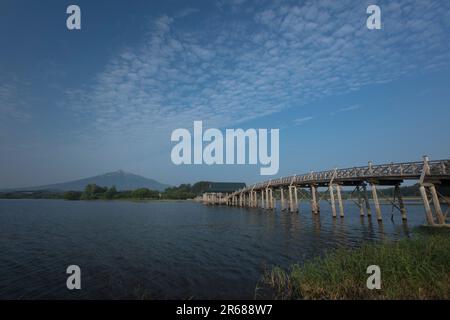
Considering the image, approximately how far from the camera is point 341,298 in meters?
8.91

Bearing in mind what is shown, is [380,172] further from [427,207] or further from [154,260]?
[154,260]

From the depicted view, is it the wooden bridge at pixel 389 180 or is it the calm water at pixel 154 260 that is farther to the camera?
the wooden bridge at pixel 389 180

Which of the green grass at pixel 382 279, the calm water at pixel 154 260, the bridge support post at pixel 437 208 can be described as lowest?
the calm water at pixel 154 260

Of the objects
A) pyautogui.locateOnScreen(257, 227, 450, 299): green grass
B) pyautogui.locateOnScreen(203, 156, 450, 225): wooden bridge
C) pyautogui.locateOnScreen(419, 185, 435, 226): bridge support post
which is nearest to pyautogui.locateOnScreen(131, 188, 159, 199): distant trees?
pyautogui.locateOnScreen(203, 156, 450, 225): wooden bridge

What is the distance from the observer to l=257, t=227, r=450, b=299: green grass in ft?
28.5

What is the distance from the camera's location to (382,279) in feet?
31.9

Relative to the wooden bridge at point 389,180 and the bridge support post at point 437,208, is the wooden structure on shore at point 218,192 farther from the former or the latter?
the bridge support post at point 437,208

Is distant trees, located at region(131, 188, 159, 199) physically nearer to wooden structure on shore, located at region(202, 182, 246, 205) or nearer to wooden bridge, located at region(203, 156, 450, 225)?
wooden structure on shore, located at region(202, 182, 246, 205)

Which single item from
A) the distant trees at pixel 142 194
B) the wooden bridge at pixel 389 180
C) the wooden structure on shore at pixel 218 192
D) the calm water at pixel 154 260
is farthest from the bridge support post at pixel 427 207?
the distant trees at pixel 142 194

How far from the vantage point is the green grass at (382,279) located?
8.69 metres

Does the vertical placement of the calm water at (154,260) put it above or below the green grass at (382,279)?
below

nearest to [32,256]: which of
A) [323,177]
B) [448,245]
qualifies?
[448,245]
